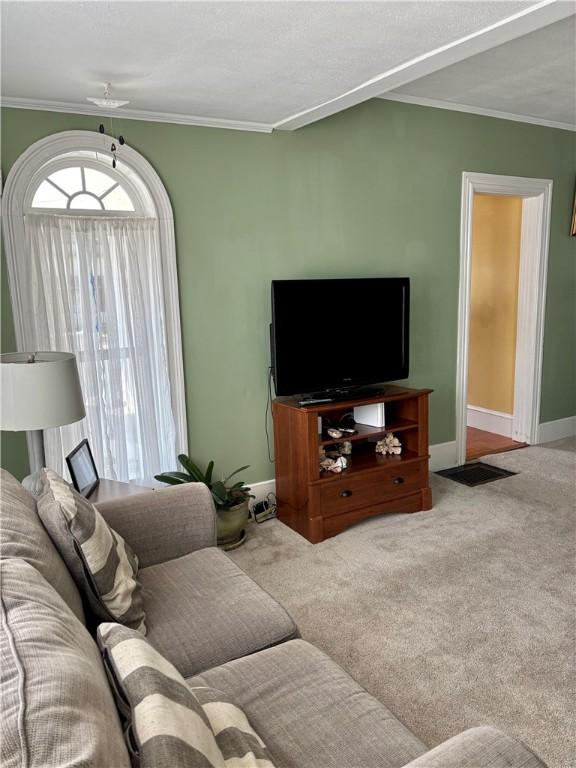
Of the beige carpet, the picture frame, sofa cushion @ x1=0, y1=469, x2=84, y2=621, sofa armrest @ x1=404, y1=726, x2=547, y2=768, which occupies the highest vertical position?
sofa cushion @ x1=0, y1=469, x2=84, y2=621

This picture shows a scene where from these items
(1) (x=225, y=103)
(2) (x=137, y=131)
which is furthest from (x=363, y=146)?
(2) (x=137, y=131)

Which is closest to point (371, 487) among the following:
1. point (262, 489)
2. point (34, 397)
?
point (262, 489)

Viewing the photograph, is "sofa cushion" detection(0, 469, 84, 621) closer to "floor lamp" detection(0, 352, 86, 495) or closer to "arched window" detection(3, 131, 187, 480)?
"floor lamp" detection(0, 352, 86, 495)

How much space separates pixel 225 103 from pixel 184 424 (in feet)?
5.78

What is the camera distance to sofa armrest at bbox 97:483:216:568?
7.44 feet

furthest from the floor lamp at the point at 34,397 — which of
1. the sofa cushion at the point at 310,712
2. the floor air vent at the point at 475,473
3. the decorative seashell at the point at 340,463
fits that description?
the floor air vent at the point at 475,473

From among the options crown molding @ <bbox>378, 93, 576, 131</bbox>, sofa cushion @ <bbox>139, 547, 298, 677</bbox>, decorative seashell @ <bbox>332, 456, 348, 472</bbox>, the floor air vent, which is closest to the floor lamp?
sofa cushion @ <bbox>139, 547, 298, 677</bbox>

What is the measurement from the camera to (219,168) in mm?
3516

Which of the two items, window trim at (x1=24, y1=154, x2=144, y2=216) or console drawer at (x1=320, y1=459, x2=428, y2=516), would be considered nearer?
window trim at (x1=24, y1=154, x2=144, y2=216)

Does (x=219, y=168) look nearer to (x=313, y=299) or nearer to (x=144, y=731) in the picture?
(x=313, y=299)

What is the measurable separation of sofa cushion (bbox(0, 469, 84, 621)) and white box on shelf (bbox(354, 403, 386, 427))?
235 centimetres

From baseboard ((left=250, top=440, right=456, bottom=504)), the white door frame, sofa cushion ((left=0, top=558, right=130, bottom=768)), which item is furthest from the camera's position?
baseboard ((left=250, top=440, right=456, bottom=504))

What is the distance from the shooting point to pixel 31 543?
155 centimetres

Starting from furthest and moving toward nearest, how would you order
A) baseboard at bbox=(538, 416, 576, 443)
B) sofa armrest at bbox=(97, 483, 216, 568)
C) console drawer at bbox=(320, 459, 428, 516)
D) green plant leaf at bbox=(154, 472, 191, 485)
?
baseboard at bbox=(538, 416, 576, 443) → console drawer at bbox=(320, 459, 428, 516) → green plant leaf at bbox=(154, 472, 191, 485) → sofa armrest at bbox=(97, 483, 216, 568)
